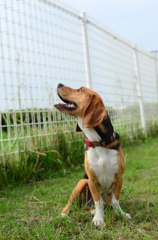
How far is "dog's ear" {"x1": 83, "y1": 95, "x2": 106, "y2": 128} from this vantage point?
238 cm

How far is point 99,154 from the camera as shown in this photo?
2492 mm

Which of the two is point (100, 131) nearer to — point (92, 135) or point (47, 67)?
point (92, 135)

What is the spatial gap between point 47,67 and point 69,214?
271 cm

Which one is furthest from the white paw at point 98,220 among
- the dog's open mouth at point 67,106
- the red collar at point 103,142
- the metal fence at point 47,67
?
the metal fence at point 47,67

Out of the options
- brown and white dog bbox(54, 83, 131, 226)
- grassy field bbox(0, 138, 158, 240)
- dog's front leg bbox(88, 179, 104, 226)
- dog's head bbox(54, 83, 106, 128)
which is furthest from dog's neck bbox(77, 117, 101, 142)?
grassy field bbox(0, 138, 158, 240)

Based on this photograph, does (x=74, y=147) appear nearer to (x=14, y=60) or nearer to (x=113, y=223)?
Answer: (x=14, y=60)

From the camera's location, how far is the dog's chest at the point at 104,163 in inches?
96.7

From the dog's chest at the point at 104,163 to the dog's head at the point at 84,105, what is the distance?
0.29 meters

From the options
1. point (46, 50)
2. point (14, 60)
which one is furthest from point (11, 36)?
point (46, 50)

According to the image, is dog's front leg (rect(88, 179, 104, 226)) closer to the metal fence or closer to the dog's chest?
the dog's chest

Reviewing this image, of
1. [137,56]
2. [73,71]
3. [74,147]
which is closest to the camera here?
[74,147]

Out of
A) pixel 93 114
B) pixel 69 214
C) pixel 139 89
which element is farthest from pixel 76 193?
pixel 139 89

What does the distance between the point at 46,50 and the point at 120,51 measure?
11.0 feet

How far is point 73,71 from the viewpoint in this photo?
5.05 meters
